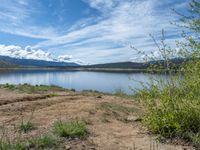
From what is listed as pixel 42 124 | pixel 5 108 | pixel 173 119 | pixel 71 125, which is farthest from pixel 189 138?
pixel 5 108

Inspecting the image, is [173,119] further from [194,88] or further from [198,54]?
[198,54]

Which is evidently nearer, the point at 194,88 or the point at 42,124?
the point at 194,88

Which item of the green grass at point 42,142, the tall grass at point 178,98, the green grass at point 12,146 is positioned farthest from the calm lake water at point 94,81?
the green grass at point 12,146

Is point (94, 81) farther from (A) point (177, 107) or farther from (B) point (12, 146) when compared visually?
(B) point (12, 146)

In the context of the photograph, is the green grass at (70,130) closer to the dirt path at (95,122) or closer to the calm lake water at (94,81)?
the dirt path at (95,122)

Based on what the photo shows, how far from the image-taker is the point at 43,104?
12602mm

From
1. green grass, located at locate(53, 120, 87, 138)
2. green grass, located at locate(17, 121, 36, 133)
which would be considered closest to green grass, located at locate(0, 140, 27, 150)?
green grass, located at locate(53, 120, 87, 138)

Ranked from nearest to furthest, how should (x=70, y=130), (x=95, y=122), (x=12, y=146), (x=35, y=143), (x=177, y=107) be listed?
(x=12, y=146) → (x=35, y=143) → (x=70, y=130) → (x=177, y=107) → (x=95, y=122)

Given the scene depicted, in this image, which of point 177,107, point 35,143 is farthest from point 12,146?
point 177,107

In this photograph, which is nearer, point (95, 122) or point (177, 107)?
point (177, 107)

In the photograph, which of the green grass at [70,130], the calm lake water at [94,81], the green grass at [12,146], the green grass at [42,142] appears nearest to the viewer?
the green grass at [12,146]

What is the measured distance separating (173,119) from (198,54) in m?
1.62

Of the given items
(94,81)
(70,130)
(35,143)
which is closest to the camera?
(35,143)

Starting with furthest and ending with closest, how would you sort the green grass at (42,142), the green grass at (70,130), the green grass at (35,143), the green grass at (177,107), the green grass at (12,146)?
1. the green grass at (177,107)
2. the green grass at (70,130)
3. the green grass at (42,142)
4. the green grass at (35,143)
5. the green grass at (12,146)
